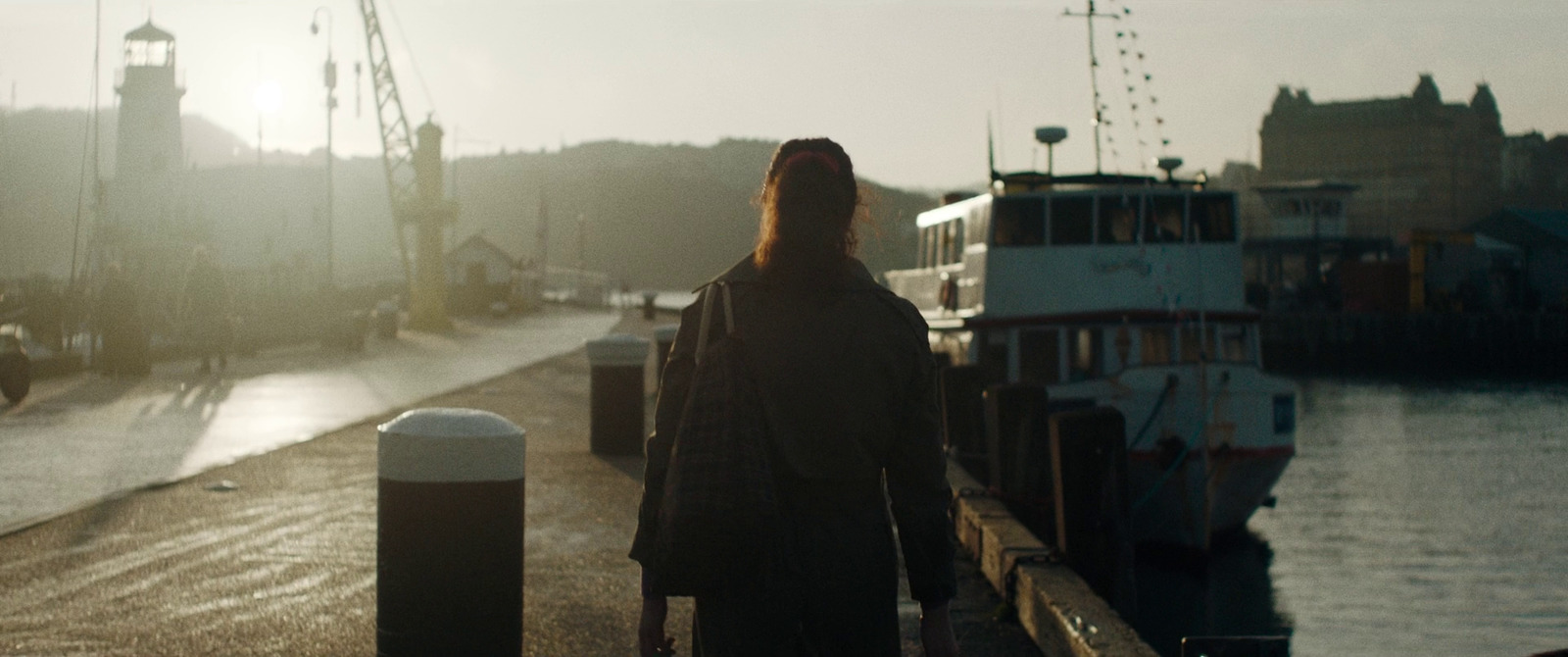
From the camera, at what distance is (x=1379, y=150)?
601 ft

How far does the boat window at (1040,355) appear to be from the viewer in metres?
17.6

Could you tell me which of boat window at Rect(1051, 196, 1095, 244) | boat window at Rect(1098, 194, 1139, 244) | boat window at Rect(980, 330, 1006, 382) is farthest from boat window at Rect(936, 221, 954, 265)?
boat window at Rect(1098, 194, 1139, 244)

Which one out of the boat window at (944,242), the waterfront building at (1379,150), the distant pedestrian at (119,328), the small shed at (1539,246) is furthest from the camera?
the waterfront building at (1379,150)

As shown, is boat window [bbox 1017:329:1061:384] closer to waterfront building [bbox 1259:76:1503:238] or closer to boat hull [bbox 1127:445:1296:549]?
boat hull [bbox 1127:445:1296:549]

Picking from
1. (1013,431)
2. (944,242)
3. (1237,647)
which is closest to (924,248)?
(944,242)

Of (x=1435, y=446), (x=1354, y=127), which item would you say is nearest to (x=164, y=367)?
(x=1435, y=446)

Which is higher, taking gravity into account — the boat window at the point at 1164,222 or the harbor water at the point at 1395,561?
the boat window at the point at 1164,222

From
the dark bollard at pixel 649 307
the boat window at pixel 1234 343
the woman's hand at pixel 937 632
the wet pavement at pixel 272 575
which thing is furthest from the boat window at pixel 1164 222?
the dark bollard at pixel 649 307

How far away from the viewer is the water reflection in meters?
15.0

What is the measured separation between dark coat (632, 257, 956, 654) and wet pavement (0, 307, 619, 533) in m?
6.66

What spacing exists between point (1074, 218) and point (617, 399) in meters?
6.94

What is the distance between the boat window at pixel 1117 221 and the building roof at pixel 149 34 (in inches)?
2317

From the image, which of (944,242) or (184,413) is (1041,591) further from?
(944,242)

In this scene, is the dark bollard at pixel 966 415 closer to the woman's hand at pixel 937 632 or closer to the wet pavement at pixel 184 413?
the wet pavement at pixel 184 413
